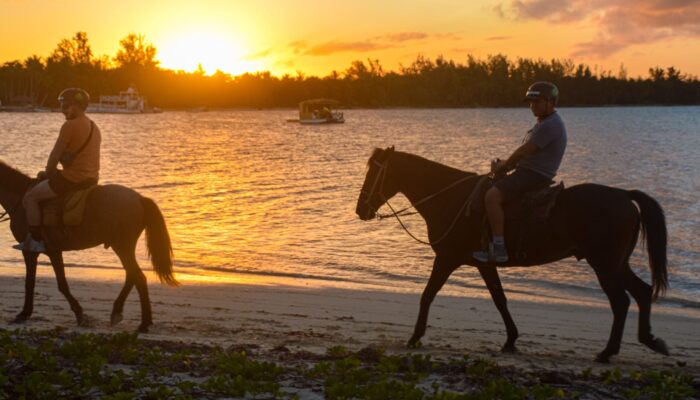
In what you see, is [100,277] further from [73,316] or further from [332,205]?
[332,205]

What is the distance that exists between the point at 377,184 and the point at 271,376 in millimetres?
3617

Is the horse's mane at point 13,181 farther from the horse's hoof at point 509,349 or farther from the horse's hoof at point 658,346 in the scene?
the horse's hoof at point 658,346

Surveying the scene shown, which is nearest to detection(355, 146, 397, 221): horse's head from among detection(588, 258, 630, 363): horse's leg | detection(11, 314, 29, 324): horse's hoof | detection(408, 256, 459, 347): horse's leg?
detection(408, 256, 459, 347): horse's leg

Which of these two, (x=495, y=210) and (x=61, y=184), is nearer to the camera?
(x=495, y=210)

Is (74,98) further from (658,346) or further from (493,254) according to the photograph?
(658,346)

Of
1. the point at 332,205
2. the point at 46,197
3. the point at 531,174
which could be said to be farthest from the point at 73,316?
the point at 332,205

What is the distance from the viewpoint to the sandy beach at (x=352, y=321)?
31.8 feet

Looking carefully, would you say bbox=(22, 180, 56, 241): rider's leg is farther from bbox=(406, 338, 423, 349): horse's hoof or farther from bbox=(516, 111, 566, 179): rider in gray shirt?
bbox=(516, 111, 566, 179): rider in gray shirt

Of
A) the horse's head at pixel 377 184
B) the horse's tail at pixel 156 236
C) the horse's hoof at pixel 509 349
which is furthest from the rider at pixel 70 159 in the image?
the horse's hoof at pixel 509 349

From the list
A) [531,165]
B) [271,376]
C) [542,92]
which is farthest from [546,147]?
[271,376]

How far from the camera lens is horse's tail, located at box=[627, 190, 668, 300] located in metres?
9.34

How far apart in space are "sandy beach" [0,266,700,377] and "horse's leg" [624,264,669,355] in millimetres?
206

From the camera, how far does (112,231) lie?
10.6 metres

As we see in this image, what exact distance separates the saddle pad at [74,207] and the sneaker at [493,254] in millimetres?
5033
